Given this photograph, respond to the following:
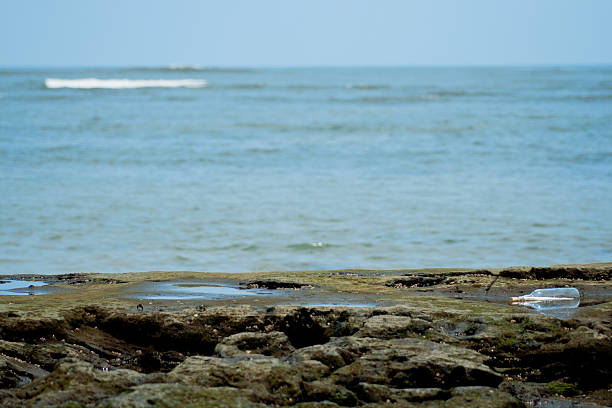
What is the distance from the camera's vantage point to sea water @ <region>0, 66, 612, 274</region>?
8039mm

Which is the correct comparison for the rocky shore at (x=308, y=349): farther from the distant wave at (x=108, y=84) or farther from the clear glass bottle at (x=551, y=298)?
the distant wave at (x=108, y=84)

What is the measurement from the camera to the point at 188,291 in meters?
5.14

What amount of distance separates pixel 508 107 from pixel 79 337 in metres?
29.9

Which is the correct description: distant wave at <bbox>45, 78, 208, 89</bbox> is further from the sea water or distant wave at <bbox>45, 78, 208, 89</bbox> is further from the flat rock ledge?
the flat rock ledge

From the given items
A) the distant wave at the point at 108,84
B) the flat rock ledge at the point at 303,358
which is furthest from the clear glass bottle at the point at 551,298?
the distant wave at the point at 108,84

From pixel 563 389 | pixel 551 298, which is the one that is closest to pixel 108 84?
pixel 551 298

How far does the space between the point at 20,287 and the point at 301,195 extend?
646 cm

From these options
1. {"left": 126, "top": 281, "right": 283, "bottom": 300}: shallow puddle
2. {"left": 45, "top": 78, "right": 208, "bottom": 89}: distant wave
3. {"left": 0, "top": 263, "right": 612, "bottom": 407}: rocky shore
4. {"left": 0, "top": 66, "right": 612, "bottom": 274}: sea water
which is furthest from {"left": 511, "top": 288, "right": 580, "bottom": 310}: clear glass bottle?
{"left": 45, "top": 78, "right": 208, "bottom": 89}: distant wave

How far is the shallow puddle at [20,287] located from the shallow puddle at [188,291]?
0.69m

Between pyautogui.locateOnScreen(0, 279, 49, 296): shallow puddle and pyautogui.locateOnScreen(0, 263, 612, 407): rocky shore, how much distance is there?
1.25ft

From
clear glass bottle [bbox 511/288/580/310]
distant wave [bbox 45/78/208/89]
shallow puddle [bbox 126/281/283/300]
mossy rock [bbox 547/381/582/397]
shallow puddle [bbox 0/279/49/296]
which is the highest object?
distant wave [bbox 45/78/208/89]

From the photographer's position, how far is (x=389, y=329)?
12.5 ft

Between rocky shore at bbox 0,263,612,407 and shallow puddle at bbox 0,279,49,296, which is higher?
shallow puddle at bbox 0,279,49,296

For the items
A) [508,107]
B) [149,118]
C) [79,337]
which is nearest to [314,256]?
[79,337]
